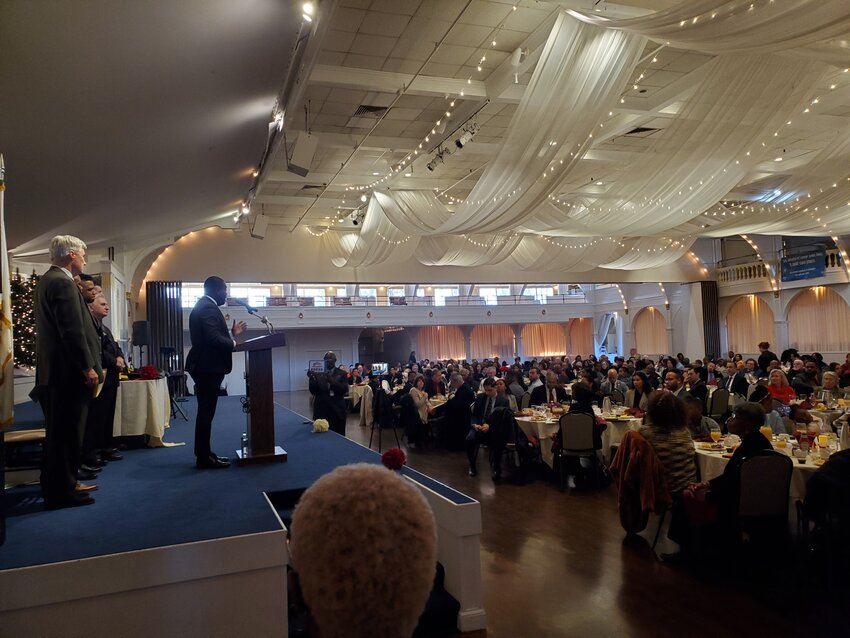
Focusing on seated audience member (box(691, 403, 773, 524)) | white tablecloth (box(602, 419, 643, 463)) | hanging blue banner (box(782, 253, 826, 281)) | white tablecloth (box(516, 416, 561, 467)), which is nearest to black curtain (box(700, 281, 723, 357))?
hanging blue banner (box(782, 253, 826, 281))

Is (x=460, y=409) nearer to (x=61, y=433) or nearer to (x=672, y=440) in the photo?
(x=672, y=440)

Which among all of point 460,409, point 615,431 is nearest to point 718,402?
point 615,431

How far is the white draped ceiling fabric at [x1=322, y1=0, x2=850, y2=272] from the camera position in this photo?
12.3 feet

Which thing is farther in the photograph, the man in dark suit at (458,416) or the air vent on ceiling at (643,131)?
the air vent on ceiling at (643,131)

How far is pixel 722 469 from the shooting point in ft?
15.6

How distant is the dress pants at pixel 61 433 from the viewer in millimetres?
3061

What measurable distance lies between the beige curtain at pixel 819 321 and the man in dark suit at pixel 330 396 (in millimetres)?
13245

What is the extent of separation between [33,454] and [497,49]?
569 cm

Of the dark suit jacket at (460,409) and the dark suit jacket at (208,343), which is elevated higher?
the dark suit jacket at (208,343)

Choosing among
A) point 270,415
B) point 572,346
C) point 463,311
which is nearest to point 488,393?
point 270,415

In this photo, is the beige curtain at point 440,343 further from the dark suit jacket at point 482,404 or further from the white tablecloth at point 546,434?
the white tablecloth at point 546,434

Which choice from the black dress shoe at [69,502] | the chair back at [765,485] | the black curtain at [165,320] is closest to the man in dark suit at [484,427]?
the chair back at [765,485]

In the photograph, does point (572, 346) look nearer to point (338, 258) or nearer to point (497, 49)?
point (338, 258)

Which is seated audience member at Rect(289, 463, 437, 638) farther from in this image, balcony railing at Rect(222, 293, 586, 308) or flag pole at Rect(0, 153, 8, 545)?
balcony railing at Rect(222, 293, 586, 308)
